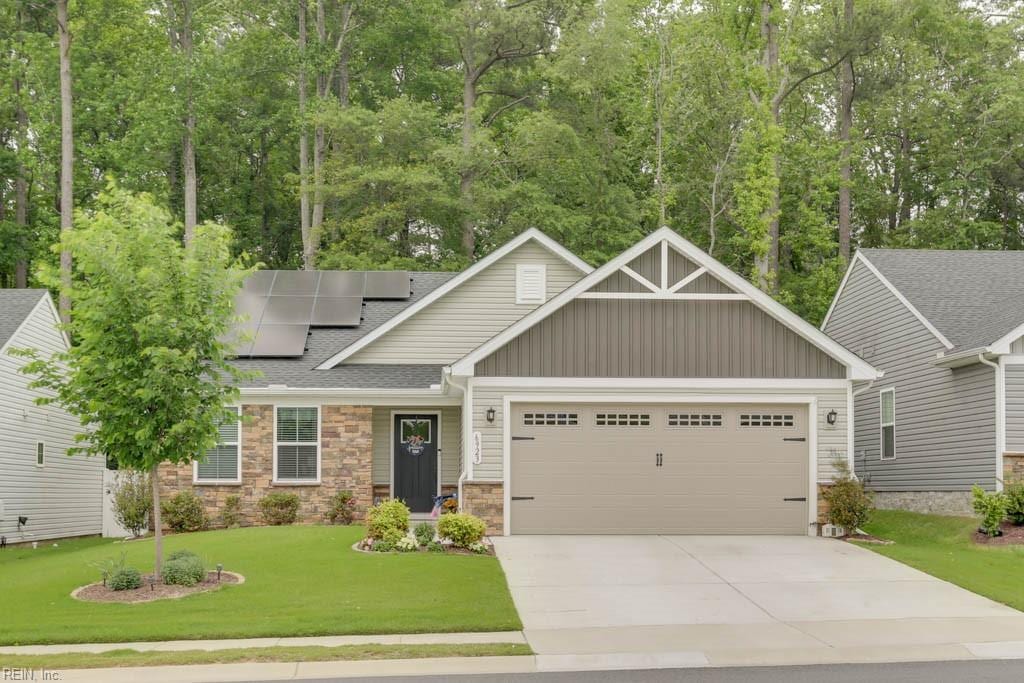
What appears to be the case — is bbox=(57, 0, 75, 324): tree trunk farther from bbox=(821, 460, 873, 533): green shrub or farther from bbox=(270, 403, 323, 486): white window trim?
bbox=(821, 460, 873, 533): green shrub

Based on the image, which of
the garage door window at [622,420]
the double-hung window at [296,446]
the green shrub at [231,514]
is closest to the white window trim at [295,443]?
the double-hung window at [296,446]

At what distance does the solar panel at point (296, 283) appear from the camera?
2606 centimetres

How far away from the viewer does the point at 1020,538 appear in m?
18.1

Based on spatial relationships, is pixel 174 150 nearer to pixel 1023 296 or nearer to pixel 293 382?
pixel 293 382

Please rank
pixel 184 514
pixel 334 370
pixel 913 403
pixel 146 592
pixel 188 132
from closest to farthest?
pixel 146 592
pixel 184 514
pixel 334 370
pixel 913 403
pixel 188 132

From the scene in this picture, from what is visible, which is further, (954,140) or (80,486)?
(954,140)

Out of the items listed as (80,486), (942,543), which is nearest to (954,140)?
(942,543)

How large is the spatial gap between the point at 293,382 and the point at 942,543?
11694mm

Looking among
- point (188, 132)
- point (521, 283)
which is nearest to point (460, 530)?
point (521, 283)

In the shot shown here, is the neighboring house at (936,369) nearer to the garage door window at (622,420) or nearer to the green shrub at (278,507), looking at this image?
the garage door window at (622,420)

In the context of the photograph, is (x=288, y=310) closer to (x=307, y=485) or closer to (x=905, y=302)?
(x=307, y=485)

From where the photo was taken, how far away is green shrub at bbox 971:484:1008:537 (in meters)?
18.3

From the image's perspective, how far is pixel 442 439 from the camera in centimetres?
2309

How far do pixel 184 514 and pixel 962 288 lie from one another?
627 inches
